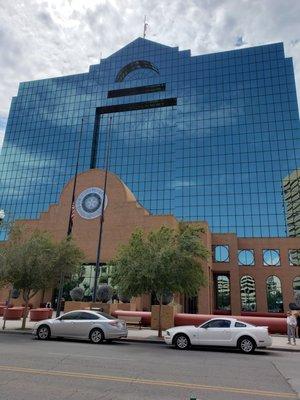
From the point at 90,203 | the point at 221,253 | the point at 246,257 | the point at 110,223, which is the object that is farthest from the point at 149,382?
the point at 246,257

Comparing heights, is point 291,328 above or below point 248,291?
below

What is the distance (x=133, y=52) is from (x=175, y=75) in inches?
614

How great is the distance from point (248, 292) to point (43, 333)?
4937 centimetres

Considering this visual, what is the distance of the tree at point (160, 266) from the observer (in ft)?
64.0

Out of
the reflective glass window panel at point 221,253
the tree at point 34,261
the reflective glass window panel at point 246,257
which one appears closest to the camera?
the tree at point 34,261

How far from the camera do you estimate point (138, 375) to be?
890cm

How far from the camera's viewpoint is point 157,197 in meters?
78.2

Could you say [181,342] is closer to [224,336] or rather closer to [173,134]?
[224,336]

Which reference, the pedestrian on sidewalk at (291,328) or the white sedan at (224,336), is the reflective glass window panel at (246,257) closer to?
the pedestrian on sidewalk at (291,328)

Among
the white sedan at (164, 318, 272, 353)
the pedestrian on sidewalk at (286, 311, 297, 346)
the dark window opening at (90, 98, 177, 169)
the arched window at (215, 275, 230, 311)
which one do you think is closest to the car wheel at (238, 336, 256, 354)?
the white sedan at (164, 318, 272, 353)

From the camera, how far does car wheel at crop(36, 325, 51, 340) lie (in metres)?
16.6

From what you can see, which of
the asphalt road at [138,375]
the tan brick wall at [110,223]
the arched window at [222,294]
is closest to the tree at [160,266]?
the asphalt road at [138,375]

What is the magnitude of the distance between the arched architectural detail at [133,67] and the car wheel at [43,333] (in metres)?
88.4

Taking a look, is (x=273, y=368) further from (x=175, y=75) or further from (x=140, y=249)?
(x=175, y=75)
